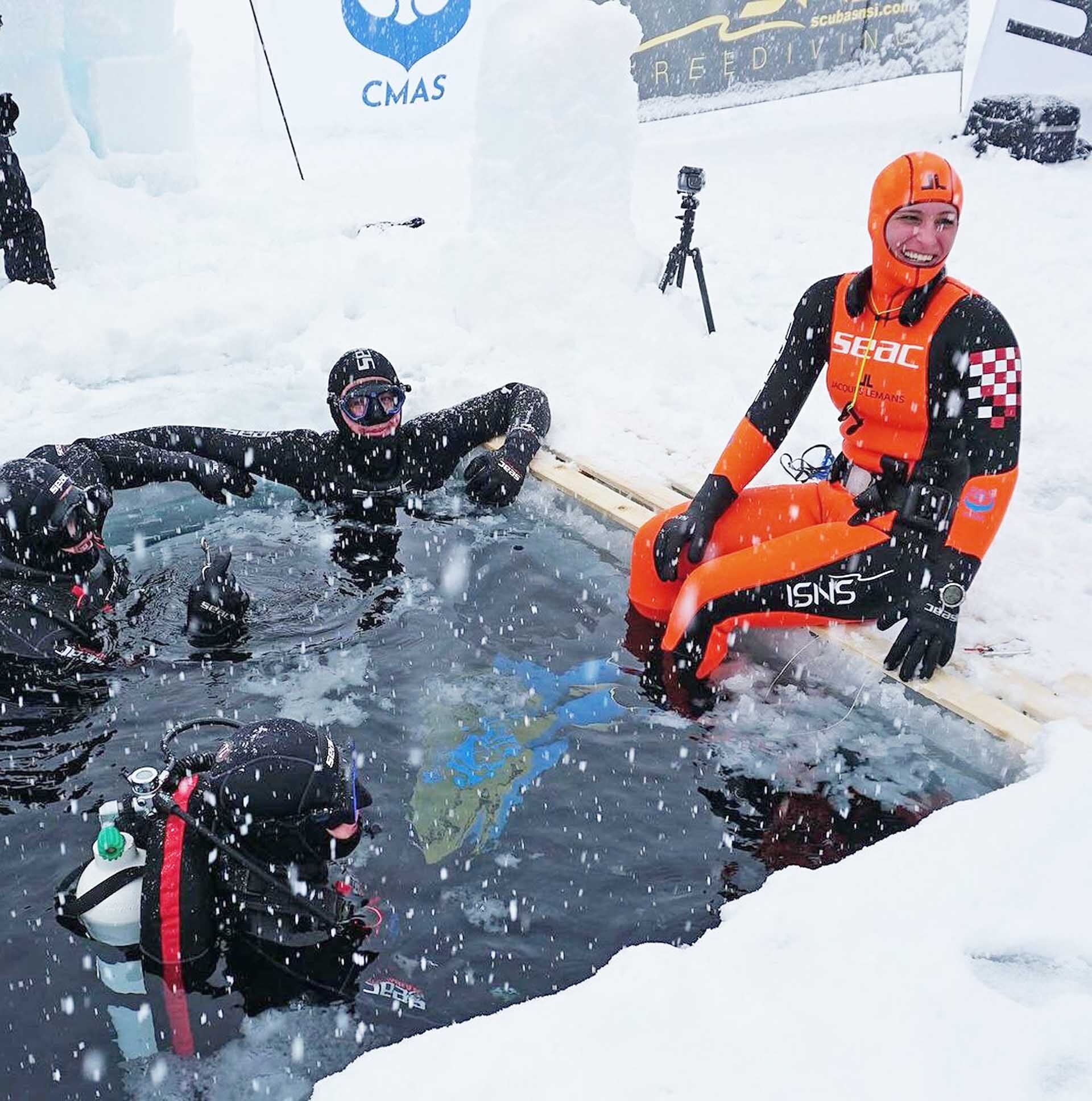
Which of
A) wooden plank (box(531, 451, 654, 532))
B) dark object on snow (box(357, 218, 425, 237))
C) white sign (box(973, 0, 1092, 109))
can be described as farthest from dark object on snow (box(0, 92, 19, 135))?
white sign (box(973, 0, 1092, 109))

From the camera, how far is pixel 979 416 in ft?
12.1

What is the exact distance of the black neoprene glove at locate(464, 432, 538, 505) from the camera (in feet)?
17.5

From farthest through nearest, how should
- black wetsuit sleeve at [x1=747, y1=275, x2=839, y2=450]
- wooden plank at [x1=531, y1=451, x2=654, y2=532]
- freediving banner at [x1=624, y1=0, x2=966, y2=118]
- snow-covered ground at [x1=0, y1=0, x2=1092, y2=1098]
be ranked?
freediving banner at [x1=624, y1=0, x2=966, y2=118], wooden plank at [x1=531, y1=451, x2=654, y2=532], black wetsuit sleeve at [x1=747, y1=275, x2=839, y2=450], snow-covered ground at [x1=0, y1=0, x2=1092, y2=1098]

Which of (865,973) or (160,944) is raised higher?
(865,973)

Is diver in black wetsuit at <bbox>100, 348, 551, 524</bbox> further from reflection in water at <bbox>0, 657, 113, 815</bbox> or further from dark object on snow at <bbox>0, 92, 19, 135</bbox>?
dark object on snow at <bbox>0, 92, 19, 135</bbox>

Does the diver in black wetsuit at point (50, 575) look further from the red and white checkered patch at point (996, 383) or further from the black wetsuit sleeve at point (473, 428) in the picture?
the red and white checkered patch at point (996, 383)

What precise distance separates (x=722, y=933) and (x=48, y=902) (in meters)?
1.95

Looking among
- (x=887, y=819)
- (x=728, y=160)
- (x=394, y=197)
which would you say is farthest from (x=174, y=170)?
(x=887, y=819)

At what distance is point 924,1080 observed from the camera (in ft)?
6.35

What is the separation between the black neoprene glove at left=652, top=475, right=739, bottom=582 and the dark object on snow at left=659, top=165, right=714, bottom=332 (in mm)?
3058

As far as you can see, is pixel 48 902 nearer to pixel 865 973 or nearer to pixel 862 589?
pixel 865 973

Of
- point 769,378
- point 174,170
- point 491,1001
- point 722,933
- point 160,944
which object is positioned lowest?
point 491,1001

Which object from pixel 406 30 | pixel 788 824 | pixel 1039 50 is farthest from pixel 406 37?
pixel 788 824

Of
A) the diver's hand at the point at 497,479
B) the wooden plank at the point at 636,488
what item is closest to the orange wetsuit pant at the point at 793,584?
the wooden plank at the point at 636,488
